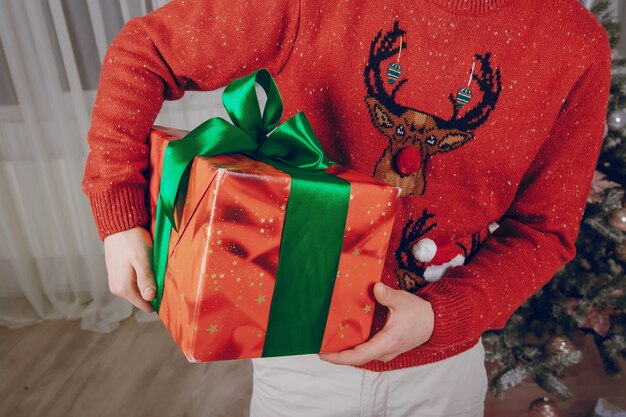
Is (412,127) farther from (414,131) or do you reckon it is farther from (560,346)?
(560,346)

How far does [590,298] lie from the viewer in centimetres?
127

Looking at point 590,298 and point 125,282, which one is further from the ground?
point 125,282

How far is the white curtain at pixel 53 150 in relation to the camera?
1.49 meters

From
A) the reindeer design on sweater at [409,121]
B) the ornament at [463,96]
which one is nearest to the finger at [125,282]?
the reindeer design on sweater at [409,121]

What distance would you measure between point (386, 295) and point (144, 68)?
36 centimetres

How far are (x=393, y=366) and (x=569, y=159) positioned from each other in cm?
37

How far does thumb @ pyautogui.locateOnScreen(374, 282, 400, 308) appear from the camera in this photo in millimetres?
Answer: 478

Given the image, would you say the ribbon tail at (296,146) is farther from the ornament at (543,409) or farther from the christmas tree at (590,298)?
the ornament at (543,409)

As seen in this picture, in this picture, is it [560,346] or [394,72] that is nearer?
[394,72]

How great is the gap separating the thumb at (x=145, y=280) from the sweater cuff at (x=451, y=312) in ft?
1.03

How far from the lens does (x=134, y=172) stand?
0.54 meters

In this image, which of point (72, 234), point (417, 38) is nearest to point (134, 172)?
point (417, 38)

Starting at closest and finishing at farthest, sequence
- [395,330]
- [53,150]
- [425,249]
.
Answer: [395,330]
[425,249]
[53,150]

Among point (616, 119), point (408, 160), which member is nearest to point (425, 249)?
point (408, 160)
